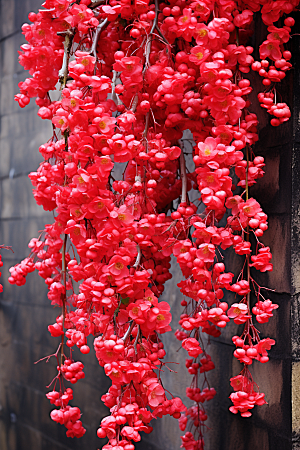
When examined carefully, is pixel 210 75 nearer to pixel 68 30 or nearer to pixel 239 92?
pixel 239 92

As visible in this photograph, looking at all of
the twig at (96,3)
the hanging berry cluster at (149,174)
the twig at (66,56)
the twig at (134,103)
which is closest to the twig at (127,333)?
the hanging berry cluster at (149,174)

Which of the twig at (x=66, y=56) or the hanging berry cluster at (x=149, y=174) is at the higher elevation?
the twig at (x=66, y=56)

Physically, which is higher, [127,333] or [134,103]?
[134,103]

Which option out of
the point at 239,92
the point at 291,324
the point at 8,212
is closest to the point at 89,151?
the point at 239,92

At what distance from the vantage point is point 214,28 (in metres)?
0.64

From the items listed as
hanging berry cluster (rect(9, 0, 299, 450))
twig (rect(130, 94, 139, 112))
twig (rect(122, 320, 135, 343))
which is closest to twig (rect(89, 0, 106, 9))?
hanging berry cluster (rect(9, 0, 299, 450))

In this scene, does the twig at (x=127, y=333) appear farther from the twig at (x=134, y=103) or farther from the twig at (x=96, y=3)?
the twig at (x=96, y=3)

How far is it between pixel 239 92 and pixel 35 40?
41cm

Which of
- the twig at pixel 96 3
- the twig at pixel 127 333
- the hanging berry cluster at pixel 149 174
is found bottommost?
the twig at pixel 127 333

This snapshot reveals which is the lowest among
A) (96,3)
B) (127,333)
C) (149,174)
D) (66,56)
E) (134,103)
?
(127,333)

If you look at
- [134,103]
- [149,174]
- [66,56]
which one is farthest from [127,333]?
[66,56]

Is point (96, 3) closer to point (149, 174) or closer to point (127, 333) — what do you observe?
point (149, 174)

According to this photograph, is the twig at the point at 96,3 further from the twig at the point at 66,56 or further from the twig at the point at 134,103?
the twig at the point at 134,103

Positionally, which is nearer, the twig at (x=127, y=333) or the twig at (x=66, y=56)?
the twig at (x=127, y=333)
